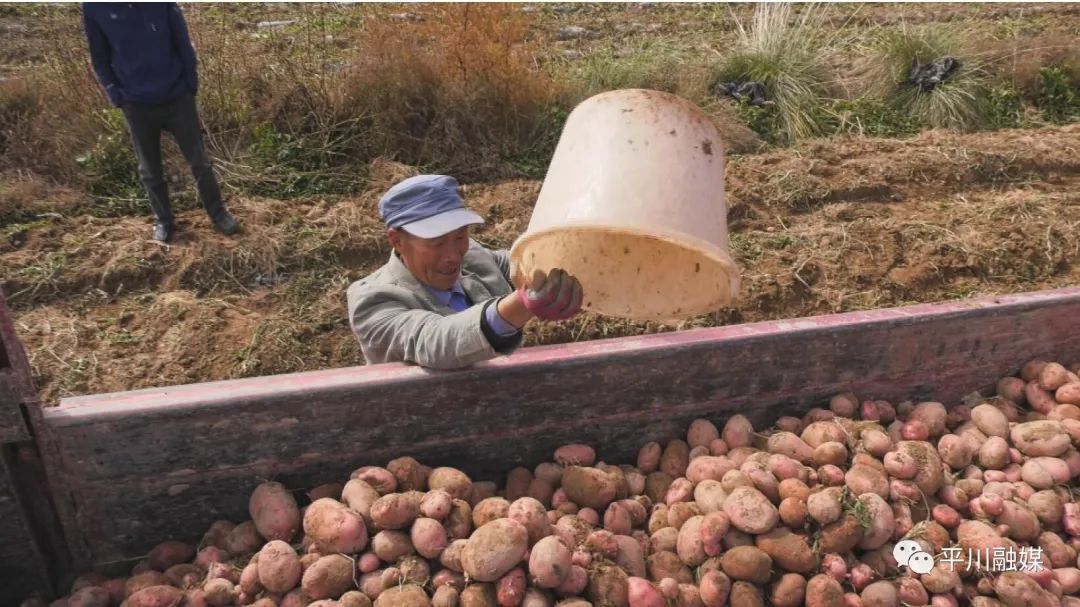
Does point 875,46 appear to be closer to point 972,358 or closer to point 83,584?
point 972,358

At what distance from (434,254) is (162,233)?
8.08 ft

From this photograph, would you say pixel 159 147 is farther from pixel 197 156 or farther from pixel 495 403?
pixel 495 403

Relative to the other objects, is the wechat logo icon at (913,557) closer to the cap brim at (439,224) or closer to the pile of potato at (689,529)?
the pile of potato at (689,529)

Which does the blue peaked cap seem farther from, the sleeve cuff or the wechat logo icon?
the wechat logo icon

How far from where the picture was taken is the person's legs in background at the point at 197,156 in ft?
12.6

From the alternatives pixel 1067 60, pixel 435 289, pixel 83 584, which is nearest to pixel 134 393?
pixel 83 584

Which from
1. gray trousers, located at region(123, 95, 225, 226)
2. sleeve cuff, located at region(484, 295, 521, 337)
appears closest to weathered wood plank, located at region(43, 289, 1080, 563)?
sleeve cuff, located at region(484, 295, 521, 337)

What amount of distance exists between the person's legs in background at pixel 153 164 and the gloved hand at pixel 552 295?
293 centimetres

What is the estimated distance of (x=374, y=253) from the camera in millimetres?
3934

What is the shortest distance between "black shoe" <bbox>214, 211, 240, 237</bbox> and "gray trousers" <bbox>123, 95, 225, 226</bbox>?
2cm

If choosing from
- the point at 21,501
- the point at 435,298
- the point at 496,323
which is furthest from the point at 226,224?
the point at 496,323

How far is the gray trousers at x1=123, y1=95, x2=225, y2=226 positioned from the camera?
376 cm

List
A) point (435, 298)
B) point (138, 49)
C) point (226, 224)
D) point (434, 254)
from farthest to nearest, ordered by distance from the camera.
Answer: point (226, 224) < point (138, 49) < point (435, 298) < point (434, 254)

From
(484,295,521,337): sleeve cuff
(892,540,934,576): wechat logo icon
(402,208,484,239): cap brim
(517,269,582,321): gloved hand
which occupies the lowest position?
(892,540,934,576): wechat logo icon
